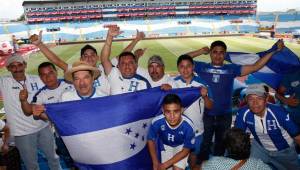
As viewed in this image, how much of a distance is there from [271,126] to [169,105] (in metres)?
1.81

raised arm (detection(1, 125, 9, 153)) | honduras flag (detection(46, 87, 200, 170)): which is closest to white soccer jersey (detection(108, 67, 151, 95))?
honduras flag (detection(46, 87, 200, 170))

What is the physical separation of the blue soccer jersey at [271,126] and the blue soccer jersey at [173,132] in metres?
0.91

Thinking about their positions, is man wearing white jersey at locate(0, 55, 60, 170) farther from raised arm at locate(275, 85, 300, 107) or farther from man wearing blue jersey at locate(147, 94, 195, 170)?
raised arm at locate(275, 85, 300, 107)

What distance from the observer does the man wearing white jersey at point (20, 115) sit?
5699 mm

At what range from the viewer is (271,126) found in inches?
189

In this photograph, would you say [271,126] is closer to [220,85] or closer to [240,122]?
[240,122]

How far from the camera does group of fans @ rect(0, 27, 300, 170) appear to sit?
15.6 ft

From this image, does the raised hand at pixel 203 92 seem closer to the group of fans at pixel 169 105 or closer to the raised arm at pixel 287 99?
the group of fans at pixel 169 105

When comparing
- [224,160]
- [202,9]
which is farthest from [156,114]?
[202,9]

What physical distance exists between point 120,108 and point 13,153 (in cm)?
272

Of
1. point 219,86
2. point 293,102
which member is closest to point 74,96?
point 219,86

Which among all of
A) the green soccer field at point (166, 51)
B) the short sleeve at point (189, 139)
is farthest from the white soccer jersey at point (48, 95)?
the green soccer field at point (166, 51)

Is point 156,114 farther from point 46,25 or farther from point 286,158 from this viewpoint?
point 46,25

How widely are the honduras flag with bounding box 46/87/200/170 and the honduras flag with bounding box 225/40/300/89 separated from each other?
3.62m
